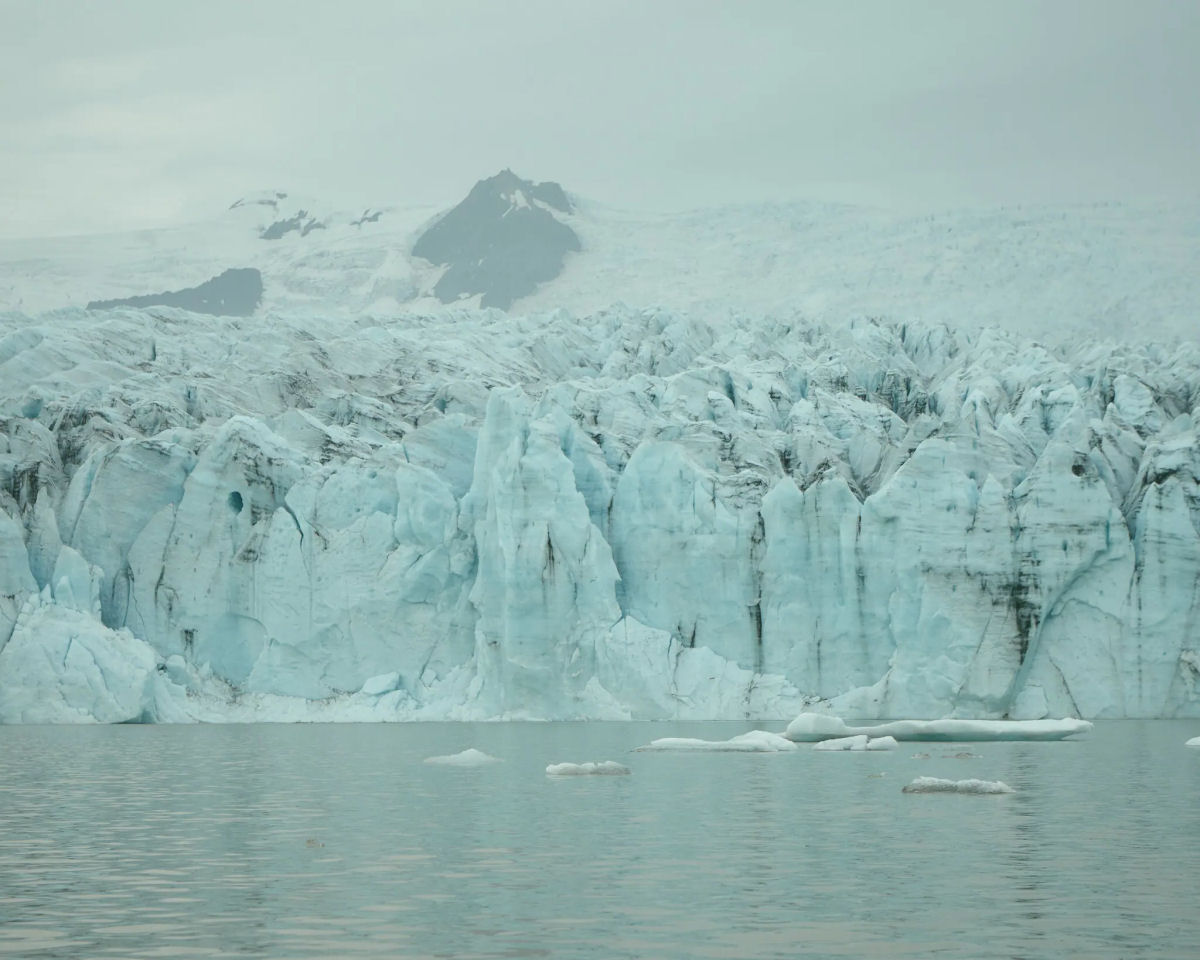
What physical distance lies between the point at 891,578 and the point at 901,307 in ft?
109

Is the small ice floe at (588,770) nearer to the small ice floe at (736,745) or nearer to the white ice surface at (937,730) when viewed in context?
the small ice floe at (736,745)

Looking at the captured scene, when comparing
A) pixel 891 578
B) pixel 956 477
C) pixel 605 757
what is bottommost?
pixel 605 757

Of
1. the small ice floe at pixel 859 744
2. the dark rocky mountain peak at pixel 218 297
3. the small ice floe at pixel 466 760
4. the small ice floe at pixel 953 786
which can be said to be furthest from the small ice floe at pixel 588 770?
the dark rocky mountain peak at pixel 218 297

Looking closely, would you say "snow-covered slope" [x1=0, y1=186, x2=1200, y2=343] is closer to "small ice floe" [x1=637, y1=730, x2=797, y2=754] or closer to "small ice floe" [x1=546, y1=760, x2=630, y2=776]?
"small ice floe" [x1=637, y1=730, x2=797, y2=754]

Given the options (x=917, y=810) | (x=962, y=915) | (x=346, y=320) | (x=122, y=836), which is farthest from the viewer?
(x=346, y=320)

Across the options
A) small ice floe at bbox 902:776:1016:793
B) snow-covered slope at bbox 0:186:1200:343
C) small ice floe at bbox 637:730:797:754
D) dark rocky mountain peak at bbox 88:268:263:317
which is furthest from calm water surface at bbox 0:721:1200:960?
dark rocky mountain peak at bbox 88:268:263:317

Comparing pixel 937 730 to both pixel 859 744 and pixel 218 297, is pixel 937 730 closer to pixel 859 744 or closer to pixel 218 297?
pixel 859 744

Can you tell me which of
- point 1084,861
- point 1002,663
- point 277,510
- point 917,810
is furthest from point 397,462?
point 1084,861

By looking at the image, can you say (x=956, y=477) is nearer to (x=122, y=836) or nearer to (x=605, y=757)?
(x=605, y=757)

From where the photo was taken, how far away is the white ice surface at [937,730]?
31.9 m

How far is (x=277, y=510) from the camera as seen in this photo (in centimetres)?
4281

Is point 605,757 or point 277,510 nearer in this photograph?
point 605,757

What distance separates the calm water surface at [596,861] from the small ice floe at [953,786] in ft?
0.90

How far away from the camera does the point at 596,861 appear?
14391 millimetres
